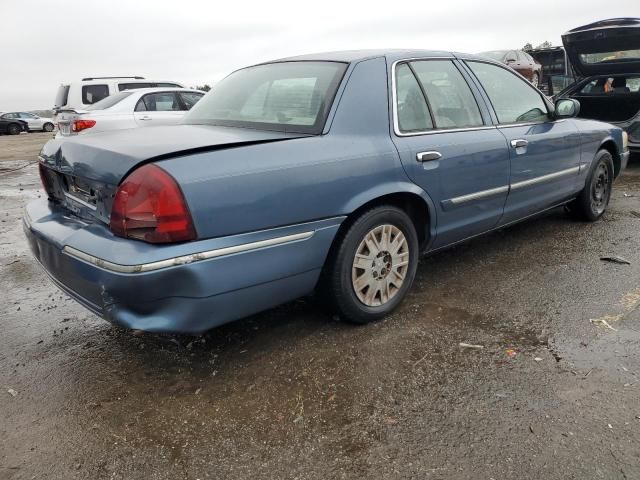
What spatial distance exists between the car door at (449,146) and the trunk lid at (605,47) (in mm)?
4374

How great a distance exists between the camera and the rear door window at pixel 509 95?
12.6 feet

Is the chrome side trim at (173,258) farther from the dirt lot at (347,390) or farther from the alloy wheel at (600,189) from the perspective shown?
the alloy wheel at (600,189)

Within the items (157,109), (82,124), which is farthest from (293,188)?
(157,109)

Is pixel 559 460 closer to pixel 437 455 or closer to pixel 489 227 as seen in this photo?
pixel 437 455

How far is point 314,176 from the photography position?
2611mm

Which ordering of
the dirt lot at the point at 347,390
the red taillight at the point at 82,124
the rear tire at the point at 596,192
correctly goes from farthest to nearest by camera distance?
the red taillight at the point at 82,124
the rear tire at the point at 596,192
the dirt lot at the point at 347,390

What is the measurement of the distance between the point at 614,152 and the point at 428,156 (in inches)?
122

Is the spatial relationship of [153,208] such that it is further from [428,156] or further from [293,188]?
[428,156]

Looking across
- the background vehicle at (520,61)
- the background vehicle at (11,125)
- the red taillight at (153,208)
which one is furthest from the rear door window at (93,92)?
the background vehicle at (11,125)

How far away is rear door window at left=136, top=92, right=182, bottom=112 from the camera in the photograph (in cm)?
930

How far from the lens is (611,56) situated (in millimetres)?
7375

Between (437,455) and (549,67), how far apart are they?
12.3m

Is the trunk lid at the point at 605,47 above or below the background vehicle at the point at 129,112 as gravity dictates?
above

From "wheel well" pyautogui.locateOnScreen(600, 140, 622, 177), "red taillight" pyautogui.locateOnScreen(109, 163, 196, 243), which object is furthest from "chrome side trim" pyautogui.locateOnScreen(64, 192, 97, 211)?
"wheel well" pyautogui.locateOnScreen(600, 140, 622, 177)
